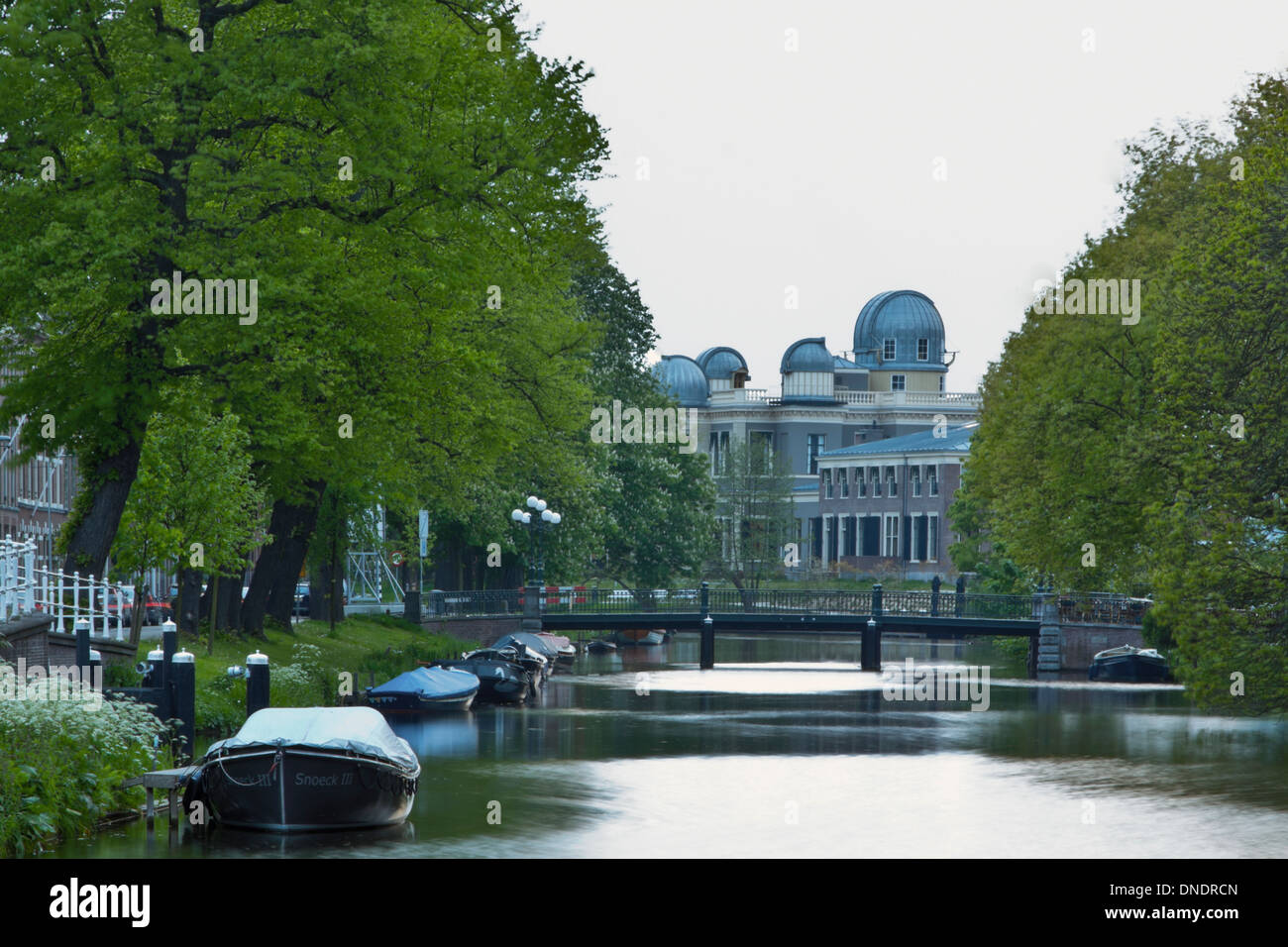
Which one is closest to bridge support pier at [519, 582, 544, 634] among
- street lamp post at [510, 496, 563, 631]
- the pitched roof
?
street lamp post at [510, 496, 563, 631]

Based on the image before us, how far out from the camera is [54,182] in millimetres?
33688

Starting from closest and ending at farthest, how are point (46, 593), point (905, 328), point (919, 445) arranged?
point (46, 593) → point (919, 445) → point (905, 328)

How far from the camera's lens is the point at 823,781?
37.2m

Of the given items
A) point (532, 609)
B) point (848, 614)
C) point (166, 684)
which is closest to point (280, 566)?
point (166, 684)

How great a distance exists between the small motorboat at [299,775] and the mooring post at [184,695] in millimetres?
3050

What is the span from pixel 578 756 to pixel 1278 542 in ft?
47.4

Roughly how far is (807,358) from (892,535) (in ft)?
68.6

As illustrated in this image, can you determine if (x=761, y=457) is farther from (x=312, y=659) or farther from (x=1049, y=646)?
(x=312, y=659)
